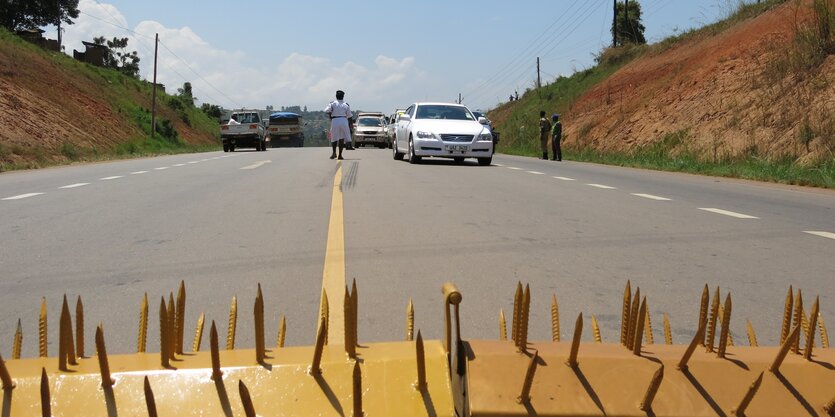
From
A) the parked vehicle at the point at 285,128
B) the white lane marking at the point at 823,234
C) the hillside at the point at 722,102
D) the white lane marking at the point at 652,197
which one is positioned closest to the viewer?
the white lane marking at the point at 823,234

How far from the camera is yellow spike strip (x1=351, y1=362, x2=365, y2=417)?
195 centimetres

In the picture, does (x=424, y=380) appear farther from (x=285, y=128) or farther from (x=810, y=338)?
(x=285, y=128)

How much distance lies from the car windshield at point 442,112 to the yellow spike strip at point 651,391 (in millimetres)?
21091

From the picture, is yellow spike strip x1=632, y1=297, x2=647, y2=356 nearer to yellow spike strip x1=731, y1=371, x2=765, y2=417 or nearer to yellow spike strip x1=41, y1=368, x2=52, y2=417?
yellow spike strip x1=731, y1=371, x2=765, y2=417

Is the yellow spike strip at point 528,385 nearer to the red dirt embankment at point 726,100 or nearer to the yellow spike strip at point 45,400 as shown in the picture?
the yellow spike strip at point 45,400

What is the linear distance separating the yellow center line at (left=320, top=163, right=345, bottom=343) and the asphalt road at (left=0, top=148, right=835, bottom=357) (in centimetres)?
8

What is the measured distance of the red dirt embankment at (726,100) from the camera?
24.9m

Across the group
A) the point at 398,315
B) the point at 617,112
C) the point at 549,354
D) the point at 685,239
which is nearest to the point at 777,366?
the point at 549,354

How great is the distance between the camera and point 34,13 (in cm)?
7175

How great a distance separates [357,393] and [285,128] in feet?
194

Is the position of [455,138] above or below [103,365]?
above

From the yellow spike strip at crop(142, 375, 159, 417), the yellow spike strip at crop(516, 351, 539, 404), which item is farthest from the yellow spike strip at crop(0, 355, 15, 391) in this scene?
the yellow spike strip at crop(516, 351, 539, 404)

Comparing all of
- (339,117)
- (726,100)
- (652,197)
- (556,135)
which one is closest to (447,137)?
(339,117)

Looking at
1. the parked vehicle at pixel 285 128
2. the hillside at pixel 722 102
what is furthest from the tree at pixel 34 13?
the hillside at pixel 722 102
